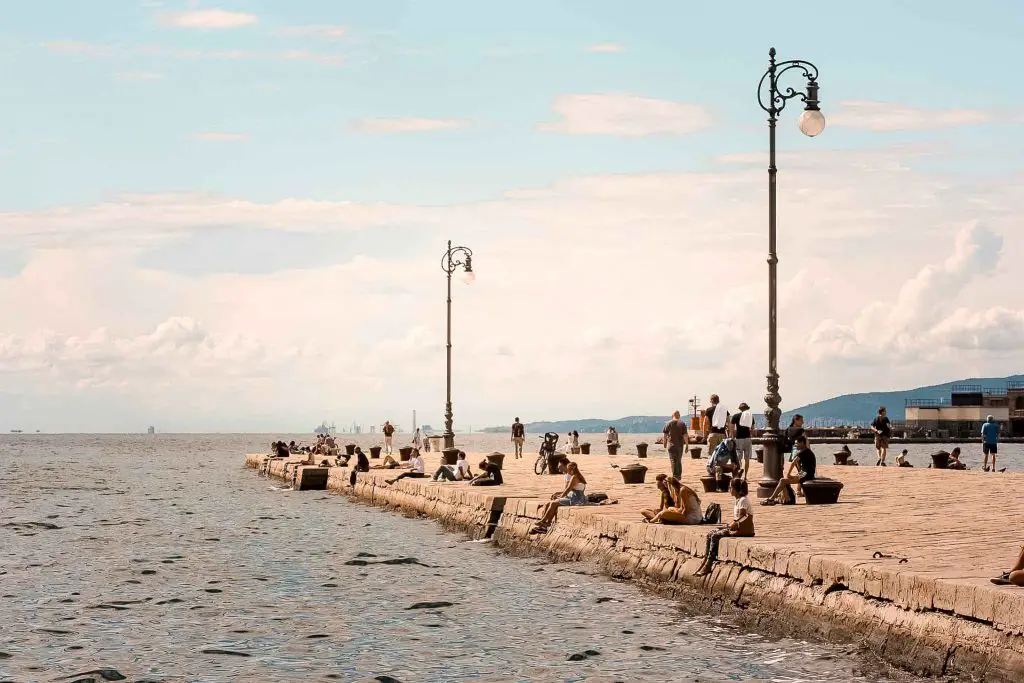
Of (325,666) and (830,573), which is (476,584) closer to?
(325,666)

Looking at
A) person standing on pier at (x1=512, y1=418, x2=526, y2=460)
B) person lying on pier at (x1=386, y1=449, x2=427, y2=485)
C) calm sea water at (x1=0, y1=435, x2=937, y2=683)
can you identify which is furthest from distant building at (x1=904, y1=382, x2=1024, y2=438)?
calm sea water at (x1=0, y1=435, x2=937, y2=683)

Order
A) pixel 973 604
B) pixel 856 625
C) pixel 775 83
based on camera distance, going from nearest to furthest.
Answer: pixel 973 604, pixel 856 625, pixel 775 83

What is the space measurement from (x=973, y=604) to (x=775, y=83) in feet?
45.9

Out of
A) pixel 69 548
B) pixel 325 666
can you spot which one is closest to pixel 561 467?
pixel 69 548

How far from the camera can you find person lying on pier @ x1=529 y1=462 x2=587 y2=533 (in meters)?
22.7

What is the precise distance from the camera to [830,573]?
1305 cm

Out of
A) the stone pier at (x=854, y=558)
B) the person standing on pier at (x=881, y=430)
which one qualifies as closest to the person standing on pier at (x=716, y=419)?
the stone pier at (x=854, y=558)

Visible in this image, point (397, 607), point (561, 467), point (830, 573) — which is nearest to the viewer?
point (830, 573)

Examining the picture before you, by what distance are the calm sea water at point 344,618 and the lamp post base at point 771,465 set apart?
14.2ft

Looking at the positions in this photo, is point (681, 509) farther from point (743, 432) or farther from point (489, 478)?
point (489, 478)

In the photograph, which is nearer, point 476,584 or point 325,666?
point 325,666

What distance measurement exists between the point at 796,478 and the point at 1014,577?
1138cm

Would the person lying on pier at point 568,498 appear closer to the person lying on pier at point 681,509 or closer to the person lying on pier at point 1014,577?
the person lying on pier at point 681,509

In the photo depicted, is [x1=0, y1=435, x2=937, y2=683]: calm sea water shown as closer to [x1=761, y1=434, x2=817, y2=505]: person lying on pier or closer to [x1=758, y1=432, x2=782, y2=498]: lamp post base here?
[x1=761, y1=434, x2=817, y2=505]: person lying on pier
